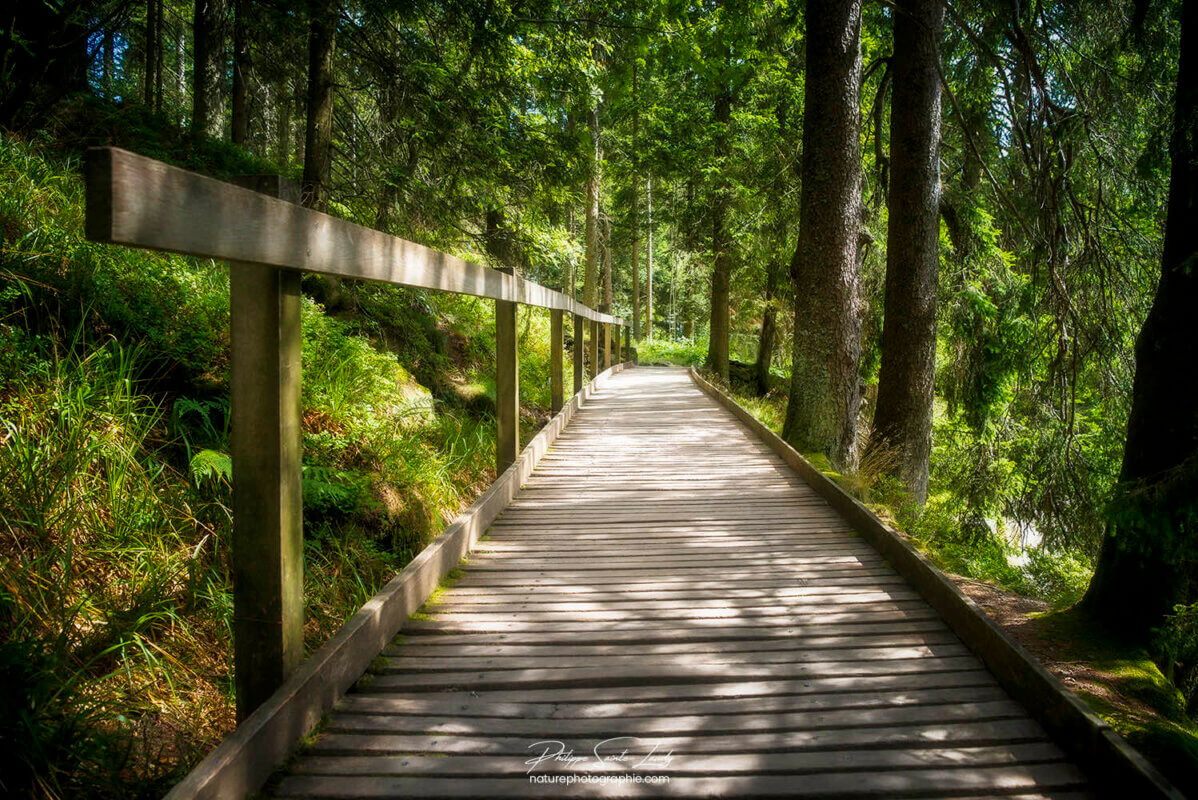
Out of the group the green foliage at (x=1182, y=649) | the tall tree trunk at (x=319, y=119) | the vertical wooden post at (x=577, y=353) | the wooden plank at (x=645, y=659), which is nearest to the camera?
the wooden plank at (x=645, y=659)

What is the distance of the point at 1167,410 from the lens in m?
3.51

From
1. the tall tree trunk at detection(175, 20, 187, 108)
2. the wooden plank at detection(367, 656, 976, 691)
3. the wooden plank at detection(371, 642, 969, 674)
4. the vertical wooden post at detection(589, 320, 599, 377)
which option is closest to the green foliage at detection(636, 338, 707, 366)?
the vertical wooden post at detection(589, 320, 599, 377)

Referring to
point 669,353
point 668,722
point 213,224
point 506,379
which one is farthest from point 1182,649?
point 669,353

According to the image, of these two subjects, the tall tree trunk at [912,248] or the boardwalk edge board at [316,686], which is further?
the tall tree trunk at [912,248]

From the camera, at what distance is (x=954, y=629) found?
10.8ft

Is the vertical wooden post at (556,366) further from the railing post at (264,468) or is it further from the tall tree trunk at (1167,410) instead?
the railing post at (264,468)

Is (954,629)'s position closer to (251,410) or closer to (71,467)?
(251,410)

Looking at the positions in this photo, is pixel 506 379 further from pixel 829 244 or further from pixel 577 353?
pixel 577 353

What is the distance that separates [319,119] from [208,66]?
22.3ft

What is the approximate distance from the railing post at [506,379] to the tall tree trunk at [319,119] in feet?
9.74

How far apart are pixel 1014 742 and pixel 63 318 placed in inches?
205

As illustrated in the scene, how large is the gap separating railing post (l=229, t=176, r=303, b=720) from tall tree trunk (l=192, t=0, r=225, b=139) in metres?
9.32

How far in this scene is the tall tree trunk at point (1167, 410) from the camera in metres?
3.29

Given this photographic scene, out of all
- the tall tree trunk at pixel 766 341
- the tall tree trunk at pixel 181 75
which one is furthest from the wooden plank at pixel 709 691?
the tall tree trunk at pixel 181 75
